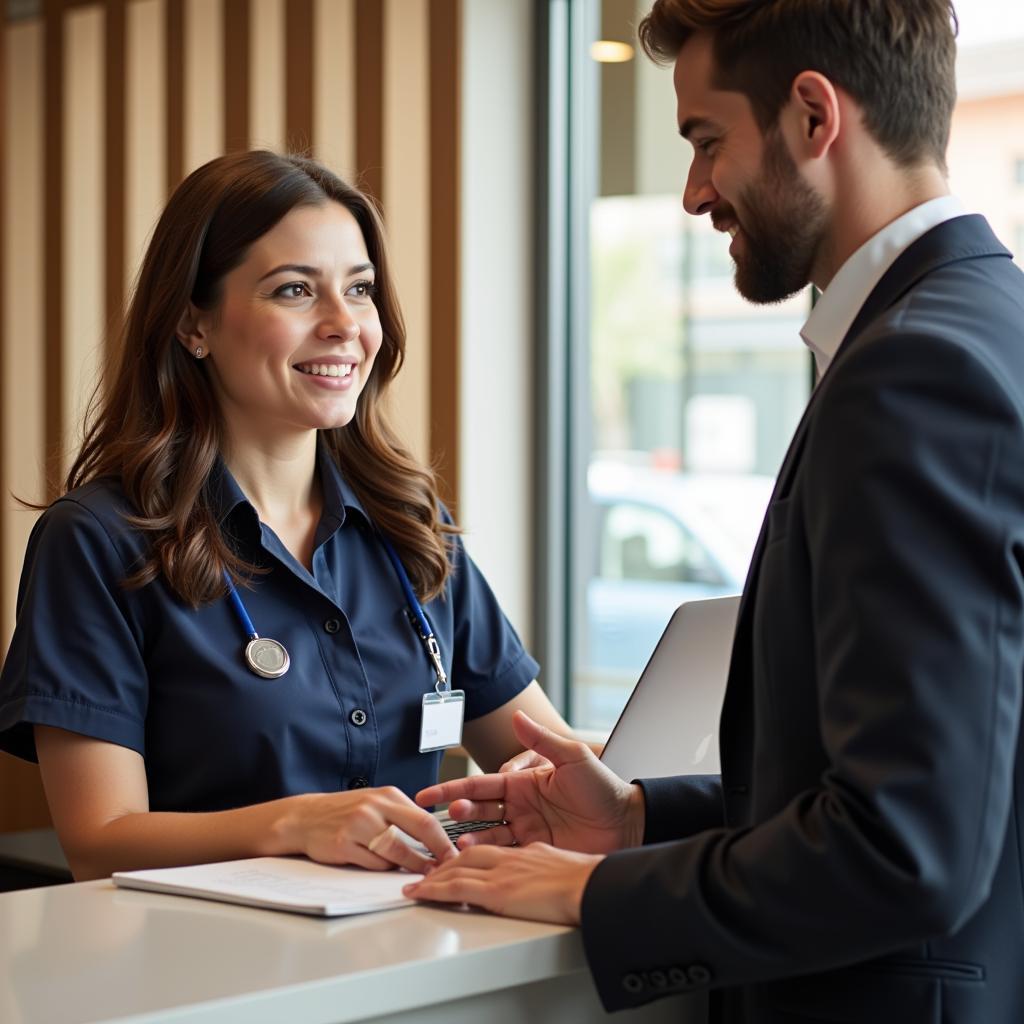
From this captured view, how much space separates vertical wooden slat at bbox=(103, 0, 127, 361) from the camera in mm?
4668

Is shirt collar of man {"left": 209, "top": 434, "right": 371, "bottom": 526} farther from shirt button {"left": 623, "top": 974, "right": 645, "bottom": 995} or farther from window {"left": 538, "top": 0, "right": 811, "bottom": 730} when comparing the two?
window {"left": 538, "top": 0, "right": 811, "bottom": 730}

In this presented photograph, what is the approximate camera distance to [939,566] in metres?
1.13

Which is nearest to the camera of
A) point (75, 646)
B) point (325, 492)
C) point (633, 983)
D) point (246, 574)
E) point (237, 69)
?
point (633, 983)

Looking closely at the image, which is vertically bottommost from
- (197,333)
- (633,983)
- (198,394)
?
(633,983)

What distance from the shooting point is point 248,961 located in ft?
4.03

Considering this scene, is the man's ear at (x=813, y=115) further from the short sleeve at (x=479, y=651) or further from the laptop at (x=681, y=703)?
the short sleeve at (x=479, y=651)

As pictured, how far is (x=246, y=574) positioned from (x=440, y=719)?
382 mm

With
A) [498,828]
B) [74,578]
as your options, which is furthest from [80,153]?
[498,828]

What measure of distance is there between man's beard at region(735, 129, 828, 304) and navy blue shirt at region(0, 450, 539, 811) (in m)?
1.03

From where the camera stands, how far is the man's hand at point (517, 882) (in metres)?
1.33

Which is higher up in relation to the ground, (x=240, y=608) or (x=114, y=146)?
(x=114, y=146)

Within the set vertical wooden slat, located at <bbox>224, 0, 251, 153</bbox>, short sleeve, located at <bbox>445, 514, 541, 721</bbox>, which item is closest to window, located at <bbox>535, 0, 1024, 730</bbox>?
vertical wooden slat, located at <bbox>224, 0, 251, 153</bbox>

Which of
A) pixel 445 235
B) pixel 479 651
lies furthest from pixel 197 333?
pixel 445 235

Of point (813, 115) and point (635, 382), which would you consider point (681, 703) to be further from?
point (635, 382)
